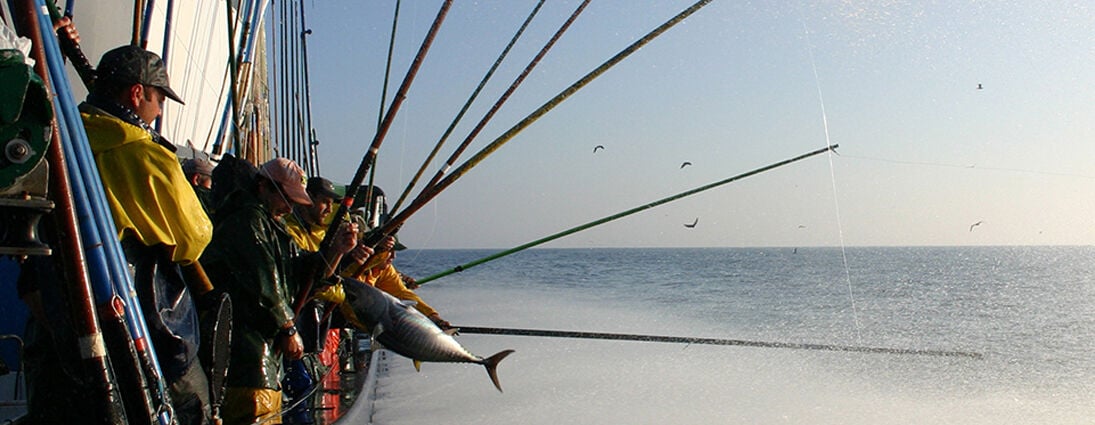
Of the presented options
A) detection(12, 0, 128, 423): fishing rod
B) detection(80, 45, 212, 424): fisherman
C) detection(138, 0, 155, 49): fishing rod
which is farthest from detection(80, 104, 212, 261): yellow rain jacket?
detection(138, 0, 155, 49): fishing rod

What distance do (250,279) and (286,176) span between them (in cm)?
55

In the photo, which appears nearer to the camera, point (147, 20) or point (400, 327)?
point (400, 327)

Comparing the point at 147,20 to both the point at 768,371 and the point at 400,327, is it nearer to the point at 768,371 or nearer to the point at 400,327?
the point at 400,327

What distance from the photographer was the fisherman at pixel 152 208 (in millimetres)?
2434

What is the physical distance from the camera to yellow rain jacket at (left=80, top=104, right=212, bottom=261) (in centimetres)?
241

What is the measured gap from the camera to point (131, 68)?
105 inches

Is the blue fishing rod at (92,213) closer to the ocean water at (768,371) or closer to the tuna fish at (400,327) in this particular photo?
the tuna fish at (400,327)

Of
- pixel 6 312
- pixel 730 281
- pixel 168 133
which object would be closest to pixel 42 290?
pixel 6 312

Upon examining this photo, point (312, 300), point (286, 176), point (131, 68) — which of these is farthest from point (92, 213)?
point (312, 300)

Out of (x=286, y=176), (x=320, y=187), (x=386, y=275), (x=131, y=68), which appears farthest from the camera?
(x=386, y=275)

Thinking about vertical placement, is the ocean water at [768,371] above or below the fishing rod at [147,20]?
below

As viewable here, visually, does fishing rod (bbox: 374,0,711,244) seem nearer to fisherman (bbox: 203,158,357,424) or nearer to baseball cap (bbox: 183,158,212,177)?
fisherman (bbox: 203,158,357,424)

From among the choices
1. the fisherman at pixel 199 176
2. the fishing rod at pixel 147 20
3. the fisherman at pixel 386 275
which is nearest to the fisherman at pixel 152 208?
the fisherman at pixel 386 275

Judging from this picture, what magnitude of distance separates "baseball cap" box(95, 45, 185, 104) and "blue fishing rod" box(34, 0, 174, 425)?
1.33 ft
